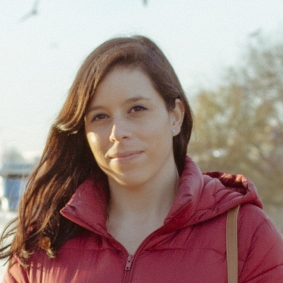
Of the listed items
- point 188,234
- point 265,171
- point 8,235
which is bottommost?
point 265,171

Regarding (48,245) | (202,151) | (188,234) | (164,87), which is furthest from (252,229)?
(202,151)

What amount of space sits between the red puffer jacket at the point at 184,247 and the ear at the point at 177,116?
0.16m

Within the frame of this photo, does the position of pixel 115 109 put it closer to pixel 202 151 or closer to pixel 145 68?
pixel 145 68

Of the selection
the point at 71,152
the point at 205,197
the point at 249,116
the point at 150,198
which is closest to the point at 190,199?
the point at 205,197

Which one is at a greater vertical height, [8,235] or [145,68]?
[145,68]

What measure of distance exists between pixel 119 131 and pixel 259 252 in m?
0.63

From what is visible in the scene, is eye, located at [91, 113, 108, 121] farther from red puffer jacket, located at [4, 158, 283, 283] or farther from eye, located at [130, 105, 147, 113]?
red puffer jacket, located at [4, 158, 283, 283]

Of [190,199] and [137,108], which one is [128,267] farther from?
[137,108]

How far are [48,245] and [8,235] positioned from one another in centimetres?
32

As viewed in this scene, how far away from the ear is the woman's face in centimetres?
7

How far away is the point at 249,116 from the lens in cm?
2830

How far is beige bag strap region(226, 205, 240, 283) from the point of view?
80.0 inches

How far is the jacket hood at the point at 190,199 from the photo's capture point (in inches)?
86.0

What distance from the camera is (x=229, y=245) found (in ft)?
6.83
